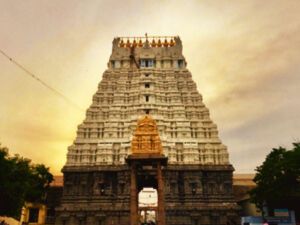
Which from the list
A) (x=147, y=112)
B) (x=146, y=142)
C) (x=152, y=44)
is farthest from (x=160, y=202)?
(x=152, y=44)

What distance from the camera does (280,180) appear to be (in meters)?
38.6

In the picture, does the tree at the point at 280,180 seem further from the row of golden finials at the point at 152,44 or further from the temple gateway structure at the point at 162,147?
the row of golden finials at the point at 152,44

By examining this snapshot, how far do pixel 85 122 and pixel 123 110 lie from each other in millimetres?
6077

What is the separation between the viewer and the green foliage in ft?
125

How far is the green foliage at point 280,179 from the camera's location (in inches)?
1501

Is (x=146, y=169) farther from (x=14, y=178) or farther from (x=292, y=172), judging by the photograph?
(x=292, y=172)

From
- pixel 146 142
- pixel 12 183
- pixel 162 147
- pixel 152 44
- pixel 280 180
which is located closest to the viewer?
pixel 146 142

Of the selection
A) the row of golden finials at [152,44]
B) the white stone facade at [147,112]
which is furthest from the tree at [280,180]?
the row of golden finials at [152,44]

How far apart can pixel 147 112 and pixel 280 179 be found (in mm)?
21257

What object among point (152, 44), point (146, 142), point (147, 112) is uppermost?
point (152, 44)

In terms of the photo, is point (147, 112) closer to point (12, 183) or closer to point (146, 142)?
point (12, 183)

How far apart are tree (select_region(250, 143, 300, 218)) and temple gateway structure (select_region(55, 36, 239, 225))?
5628 millimetres

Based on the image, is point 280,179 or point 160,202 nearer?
point 160,202

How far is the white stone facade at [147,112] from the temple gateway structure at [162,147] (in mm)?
139
